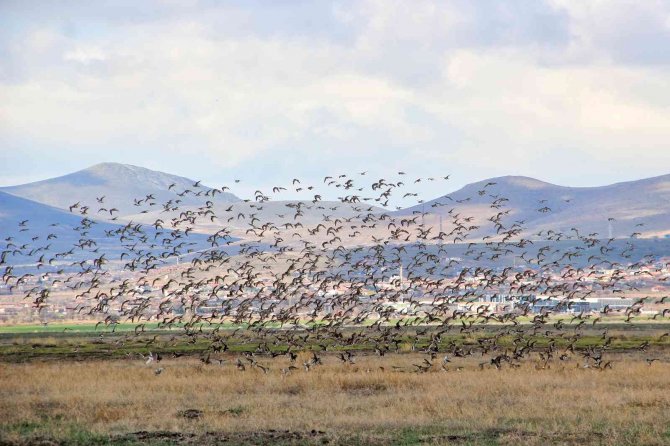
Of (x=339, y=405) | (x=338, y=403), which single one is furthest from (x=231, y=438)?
(x=338, y=403)

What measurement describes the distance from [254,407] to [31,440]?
31.0 ft

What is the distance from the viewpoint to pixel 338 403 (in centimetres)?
4047

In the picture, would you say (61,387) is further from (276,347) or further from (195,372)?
(276,347)

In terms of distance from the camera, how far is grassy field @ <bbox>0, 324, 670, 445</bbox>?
108ft

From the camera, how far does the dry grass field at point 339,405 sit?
108ft

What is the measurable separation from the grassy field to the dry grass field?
0.06 m

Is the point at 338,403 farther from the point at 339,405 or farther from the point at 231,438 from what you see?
the point at 231,438

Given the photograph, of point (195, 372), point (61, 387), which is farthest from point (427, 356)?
point (61, 387)

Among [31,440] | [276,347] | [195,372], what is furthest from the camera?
[276,347]

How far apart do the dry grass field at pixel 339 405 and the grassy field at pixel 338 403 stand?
0.06 meters

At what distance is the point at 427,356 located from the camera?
64.1m

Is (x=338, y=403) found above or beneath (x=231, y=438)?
beneath

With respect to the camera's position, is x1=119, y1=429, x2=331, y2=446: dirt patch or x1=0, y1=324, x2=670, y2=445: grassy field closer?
x1=119, y1=429, x2=331, y2=446: dirt patch

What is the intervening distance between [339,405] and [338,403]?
595 mm
